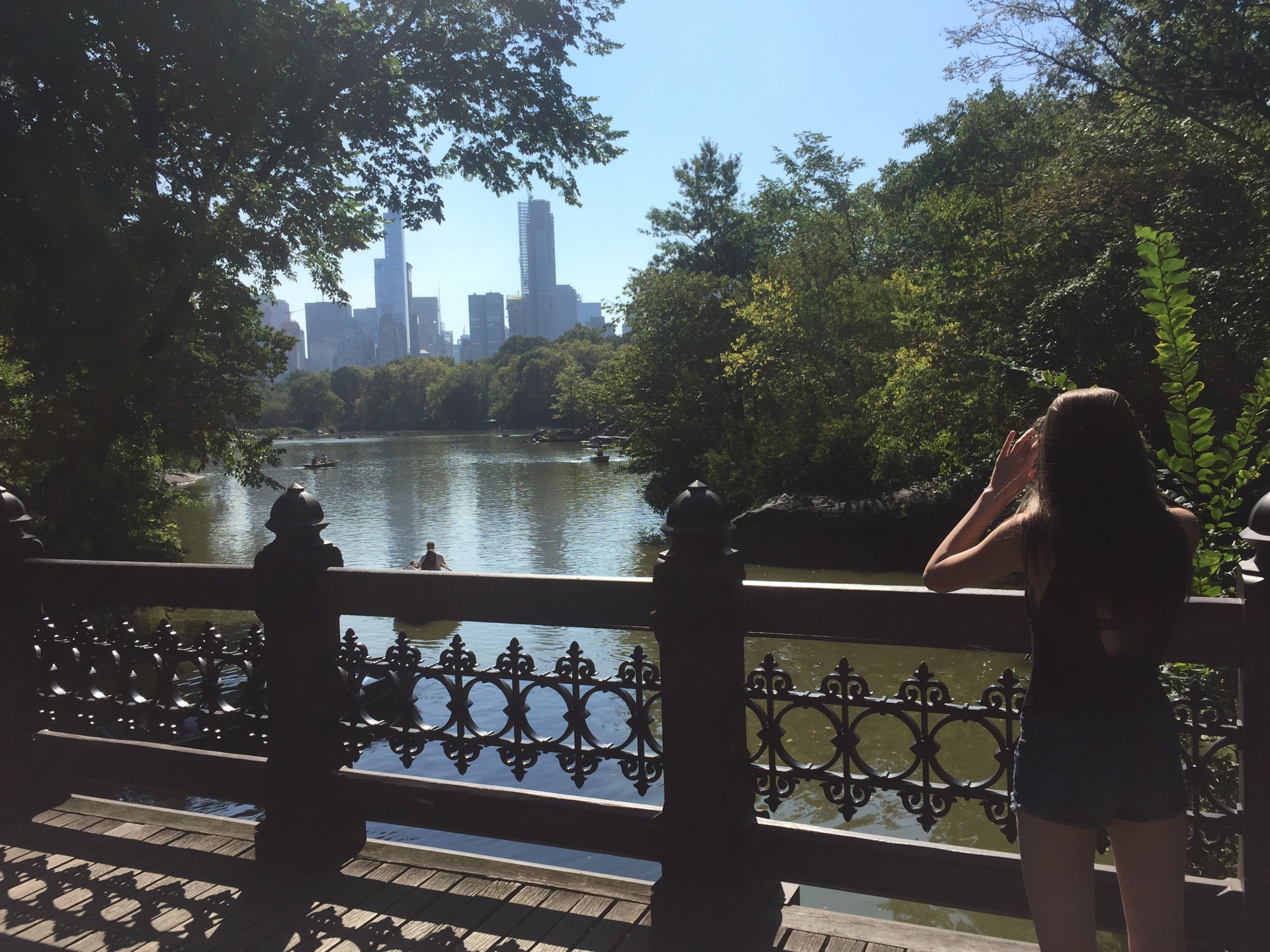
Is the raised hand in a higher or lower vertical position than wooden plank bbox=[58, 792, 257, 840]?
higher

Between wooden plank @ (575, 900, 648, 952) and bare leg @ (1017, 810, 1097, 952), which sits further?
wooden plank @ (575, 900, 648, 952)

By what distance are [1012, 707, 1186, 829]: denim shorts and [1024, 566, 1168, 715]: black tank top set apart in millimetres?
29

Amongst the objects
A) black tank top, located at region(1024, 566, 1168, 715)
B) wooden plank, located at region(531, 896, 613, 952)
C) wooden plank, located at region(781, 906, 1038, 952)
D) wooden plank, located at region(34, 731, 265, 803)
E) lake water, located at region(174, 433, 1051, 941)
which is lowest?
lake water, located at region(174, 433, 1051, 941)

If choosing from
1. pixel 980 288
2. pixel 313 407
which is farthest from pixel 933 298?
pixel 313 407

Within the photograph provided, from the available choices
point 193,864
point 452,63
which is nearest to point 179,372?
point 452,63

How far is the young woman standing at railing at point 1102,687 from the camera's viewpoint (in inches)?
74.4

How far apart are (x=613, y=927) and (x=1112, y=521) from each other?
202 centimetres

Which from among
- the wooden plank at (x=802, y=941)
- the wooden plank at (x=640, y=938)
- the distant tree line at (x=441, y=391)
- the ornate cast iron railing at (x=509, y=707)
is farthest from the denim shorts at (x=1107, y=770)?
the distant tree line at (x=441, y=391)

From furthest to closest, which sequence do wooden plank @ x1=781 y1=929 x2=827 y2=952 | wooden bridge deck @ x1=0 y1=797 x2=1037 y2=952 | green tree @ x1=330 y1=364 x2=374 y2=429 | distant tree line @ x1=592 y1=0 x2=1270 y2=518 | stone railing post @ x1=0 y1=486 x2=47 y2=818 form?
green tree @ x1=330 y1=364 x2=374 y2=429, distant tree line @ x1=592 y1=0 x2=1270 y2=518, stone railing post @ x1=0 y1=486 x2=47 y2=818, wooden bridge deck @ x1=0 y1=797 x2=1037 y2=952, wooden plank @ x1=781 y1=929 x2=827 y2=952

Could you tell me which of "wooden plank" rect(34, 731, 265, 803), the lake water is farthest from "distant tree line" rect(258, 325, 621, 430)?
"wooden plank" rect(34, 731, 265, 803)

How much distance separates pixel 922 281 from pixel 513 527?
1519 cm

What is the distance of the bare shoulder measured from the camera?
6.44 feet

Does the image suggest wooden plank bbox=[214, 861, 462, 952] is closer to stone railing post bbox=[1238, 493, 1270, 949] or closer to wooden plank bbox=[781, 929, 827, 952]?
wooden plank bbox=[781, 929, 827, 952]

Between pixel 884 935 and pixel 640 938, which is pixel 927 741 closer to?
pixel 884 935
